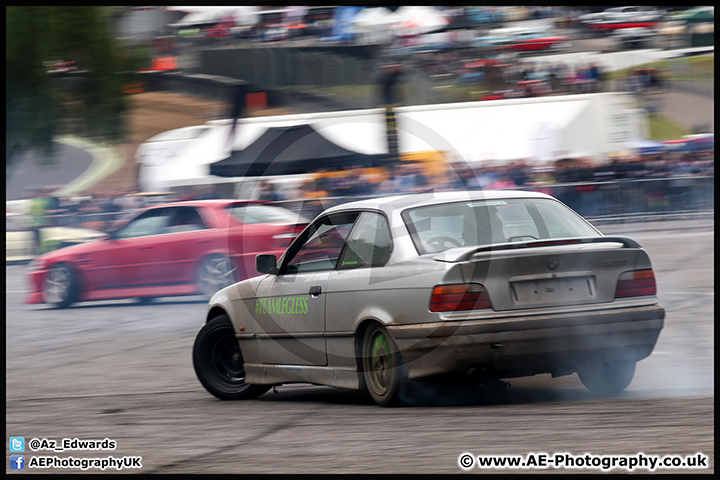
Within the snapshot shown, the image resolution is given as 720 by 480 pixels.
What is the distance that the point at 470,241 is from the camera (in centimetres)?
531

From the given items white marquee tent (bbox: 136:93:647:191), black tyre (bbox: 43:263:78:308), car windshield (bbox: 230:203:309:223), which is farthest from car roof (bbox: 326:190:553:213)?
white marquee tent (bbox: 136:93:647:191)

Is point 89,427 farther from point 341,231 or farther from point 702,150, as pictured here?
point 702,150

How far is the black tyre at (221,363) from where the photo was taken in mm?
6492

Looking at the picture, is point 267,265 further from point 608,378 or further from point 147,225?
point 147,225

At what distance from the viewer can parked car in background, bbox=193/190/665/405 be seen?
4941 mm

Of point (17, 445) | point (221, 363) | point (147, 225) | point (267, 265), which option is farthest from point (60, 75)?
point (17, 445)

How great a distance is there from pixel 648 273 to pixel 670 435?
4.30 ft

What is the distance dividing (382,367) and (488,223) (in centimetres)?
110

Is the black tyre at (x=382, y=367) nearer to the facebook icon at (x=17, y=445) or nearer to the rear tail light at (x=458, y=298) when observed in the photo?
Answer: the rear tail light at (x=458, y=298)

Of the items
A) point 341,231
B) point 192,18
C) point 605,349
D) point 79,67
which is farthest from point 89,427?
point 192,18

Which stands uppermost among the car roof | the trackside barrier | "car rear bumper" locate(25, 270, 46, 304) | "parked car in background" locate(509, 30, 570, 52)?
"parked car in background" locate(509, 30, 570, 52)

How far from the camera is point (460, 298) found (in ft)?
16.1

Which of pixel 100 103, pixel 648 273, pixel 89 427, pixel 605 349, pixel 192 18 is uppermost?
pixel 192 18

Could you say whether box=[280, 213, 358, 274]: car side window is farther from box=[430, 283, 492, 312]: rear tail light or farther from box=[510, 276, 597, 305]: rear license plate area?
box=[510, 276, 597, 305]: rear license plate area
